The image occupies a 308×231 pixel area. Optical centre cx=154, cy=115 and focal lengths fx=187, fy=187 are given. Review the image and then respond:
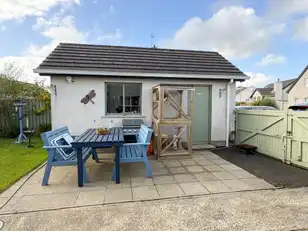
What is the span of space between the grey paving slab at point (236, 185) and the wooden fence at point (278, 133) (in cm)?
214

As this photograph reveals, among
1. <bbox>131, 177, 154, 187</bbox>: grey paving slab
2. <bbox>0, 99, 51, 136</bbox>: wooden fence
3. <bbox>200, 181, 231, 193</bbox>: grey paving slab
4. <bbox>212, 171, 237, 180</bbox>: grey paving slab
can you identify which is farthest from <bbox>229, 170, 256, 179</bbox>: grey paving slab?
<bbox>0, 99, 51, 136</bbox>: wooden fence

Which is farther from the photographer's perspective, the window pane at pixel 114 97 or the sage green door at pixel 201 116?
the sage green door at pixel 201 116

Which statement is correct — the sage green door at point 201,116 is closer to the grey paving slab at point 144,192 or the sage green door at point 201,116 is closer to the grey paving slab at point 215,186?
the grey paving slab at point 215,186

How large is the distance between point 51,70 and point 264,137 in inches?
284

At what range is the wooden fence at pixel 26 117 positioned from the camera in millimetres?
9203

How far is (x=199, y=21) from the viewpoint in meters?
10.3

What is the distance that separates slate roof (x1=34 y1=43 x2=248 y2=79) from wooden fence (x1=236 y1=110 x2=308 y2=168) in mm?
1832

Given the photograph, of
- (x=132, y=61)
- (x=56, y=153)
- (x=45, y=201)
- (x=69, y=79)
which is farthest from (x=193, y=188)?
(x=69, y=79)

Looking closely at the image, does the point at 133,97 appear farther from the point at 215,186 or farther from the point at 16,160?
the point at 215,186

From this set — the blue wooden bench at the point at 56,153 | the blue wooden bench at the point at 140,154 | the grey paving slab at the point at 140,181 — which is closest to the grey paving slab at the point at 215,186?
the grey paving slab at the point at 140,181

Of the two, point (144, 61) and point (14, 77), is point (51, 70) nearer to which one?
point (144, 61)

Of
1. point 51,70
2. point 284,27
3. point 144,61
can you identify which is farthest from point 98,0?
point 284,27

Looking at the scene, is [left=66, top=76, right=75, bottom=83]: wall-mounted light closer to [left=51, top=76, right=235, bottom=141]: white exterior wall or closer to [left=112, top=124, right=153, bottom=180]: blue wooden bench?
[left=51, top=76, right=235, bottom=141]: white exterior wall

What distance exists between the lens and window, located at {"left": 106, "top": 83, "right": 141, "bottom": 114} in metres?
6.66
